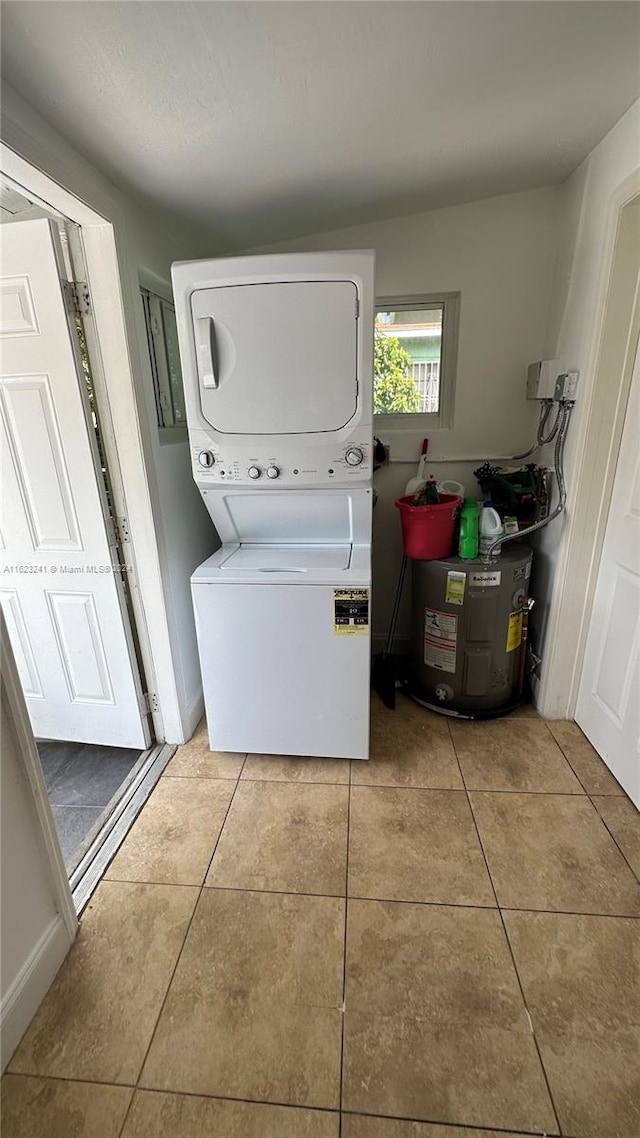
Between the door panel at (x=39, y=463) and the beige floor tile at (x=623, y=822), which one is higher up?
the door panel at (x=39, y=463)

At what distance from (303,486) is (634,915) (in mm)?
1646

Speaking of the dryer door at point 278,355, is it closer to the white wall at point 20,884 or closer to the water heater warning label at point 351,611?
the water heater warning label at point 351,611

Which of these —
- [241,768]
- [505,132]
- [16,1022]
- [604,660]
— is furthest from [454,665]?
[505,132]

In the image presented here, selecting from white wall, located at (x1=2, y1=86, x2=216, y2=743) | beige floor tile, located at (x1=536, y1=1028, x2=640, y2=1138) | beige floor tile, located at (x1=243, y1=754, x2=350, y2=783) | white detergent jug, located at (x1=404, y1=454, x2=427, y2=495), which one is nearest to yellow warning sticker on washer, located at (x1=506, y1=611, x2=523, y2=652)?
white detergent jug, located at (x1=404, y1=454, x2=427, y2=495)

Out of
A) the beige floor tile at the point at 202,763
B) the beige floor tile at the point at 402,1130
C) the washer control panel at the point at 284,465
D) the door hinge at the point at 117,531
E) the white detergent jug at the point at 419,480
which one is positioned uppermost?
the washer control panel at the point at 284,465

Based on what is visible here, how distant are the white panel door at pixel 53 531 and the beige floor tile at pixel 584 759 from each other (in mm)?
1823

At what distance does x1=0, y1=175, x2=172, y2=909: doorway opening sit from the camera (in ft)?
4.81

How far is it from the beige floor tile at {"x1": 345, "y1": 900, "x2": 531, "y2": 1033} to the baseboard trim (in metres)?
0.78

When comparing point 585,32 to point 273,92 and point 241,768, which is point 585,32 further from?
point 241,768

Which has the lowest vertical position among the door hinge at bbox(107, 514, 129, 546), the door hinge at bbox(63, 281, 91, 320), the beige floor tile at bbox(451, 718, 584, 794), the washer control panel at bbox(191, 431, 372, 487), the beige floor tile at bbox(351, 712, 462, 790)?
the beige floor tile at bbox(351, 712, 462, 790)

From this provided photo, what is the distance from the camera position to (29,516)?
1706 mm

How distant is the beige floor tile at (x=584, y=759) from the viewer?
1.74m

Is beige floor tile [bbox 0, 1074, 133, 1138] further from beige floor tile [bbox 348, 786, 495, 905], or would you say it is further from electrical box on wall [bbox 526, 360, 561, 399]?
electrical box on wall [bbox 526, 360, 561, 399]

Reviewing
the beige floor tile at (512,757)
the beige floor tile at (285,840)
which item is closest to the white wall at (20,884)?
the beige floor tile at (285,840)
